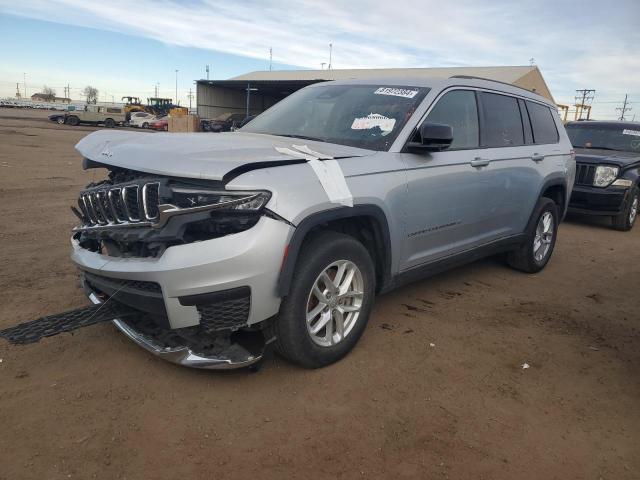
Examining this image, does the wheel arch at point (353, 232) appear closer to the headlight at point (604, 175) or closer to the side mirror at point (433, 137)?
the side mirror at point (433, 137)

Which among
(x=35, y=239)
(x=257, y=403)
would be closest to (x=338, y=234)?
(x=257, y=403)

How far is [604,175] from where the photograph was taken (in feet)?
28.5

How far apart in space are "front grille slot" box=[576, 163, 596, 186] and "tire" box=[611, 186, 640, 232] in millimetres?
723

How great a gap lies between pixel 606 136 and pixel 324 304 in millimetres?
9152

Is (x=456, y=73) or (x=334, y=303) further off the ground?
(x=456, y=73)

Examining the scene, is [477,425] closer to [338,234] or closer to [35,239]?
[338,234]

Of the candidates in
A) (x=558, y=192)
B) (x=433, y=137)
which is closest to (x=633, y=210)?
(x=558, y=192)

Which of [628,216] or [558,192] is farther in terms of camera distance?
[628,216]

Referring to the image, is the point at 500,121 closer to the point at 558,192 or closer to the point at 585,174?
the point at 558,192

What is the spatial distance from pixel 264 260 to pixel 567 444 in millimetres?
1865

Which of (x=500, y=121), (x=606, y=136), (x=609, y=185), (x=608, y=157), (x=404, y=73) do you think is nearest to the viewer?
(x=500, y=121)

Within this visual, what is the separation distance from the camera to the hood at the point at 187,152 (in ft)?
8.55

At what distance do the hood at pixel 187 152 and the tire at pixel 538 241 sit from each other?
9.18 feet

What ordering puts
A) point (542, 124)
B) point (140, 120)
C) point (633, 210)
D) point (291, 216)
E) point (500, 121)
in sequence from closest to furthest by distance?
point (291, 216) → point (500, 121) → point (542, 124) → point (633, 210) → point (140, 120)
